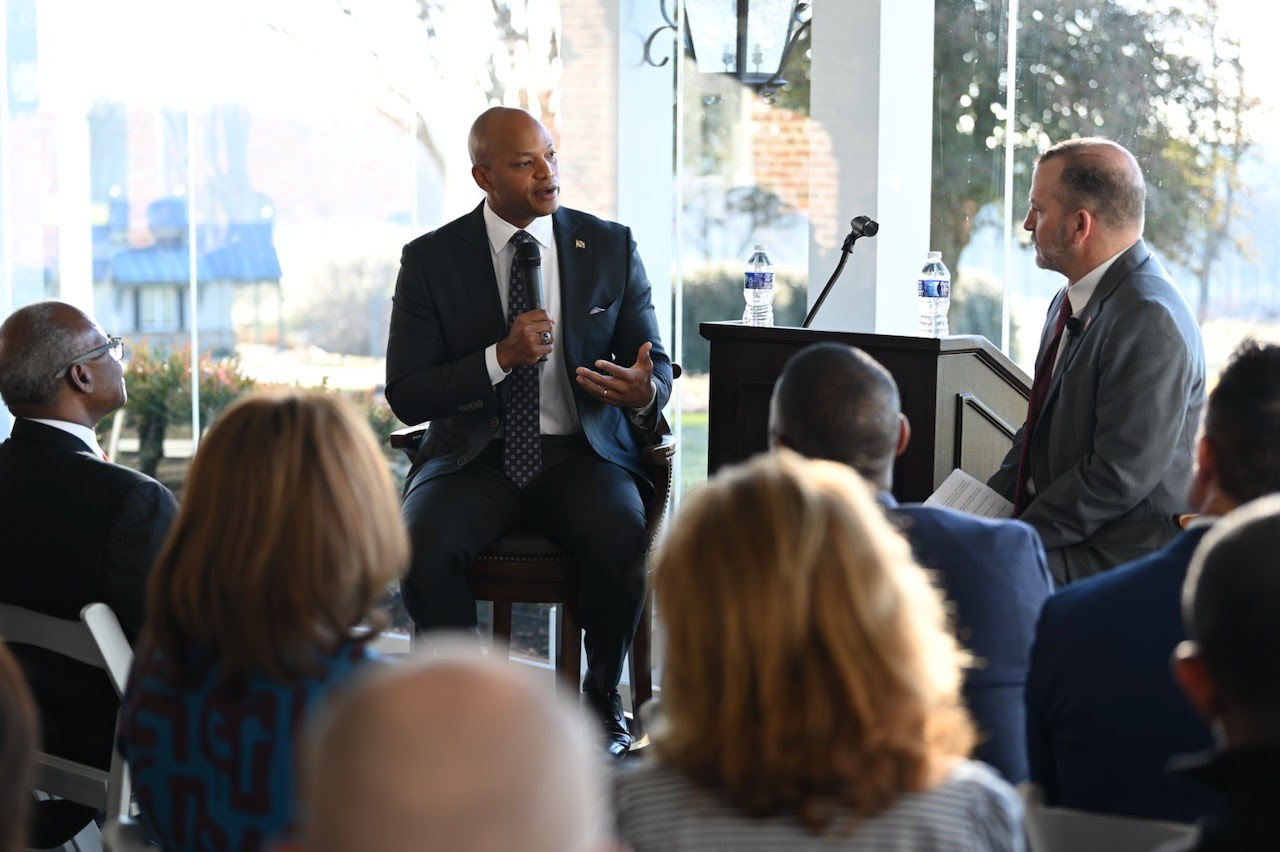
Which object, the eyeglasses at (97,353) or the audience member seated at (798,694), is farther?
→ the eyeglasses at (97,353)

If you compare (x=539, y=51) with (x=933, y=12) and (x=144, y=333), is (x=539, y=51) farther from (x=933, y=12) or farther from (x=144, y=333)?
(x=144, y=333)

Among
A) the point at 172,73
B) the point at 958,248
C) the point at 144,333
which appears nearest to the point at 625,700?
the point at 958,248

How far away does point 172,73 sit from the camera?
19.2 feet

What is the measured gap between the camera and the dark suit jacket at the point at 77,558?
2.61 metres

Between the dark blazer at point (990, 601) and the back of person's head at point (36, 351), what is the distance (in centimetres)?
176

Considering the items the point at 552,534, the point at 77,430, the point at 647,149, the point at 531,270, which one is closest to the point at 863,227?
the point at 531,270

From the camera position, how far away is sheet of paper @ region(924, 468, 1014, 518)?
3150 millimetres

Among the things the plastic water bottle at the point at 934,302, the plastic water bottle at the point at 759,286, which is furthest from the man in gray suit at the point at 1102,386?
the plastic water bottle at the point at 759,286

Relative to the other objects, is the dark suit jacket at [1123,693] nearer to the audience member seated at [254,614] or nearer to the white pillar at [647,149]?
the audience member seated at [254,614]

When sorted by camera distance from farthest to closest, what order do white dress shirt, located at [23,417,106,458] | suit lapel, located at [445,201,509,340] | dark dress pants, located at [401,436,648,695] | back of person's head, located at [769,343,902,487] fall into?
suit lapel, located at [445,201,509,340]
dark dress pants, located at [401,436,648,695]
white dress shirt, located at [23,417,106,458]
back of person's head, located at [769,343,902,487]

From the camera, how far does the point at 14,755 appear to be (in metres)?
1.11

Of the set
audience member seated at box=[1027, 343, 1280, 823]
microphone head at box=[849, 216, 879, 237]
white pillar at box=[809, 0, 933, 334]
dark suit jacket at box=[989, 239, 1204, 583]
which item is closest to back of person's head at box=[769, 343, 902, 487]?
audience member seated at box=[1027, 343, 1280, 823]

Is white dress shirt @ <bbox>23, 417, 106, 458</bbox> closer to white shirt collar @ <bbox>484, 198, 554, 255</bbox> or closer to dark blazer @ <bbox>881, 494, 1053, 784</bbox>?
white shirt collar @ <bbox>484, 198, 554, 255</bbox>

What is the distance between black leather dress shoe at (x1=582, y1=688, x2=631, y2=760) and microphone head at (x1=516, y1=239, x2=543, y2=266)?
3.55 ft
